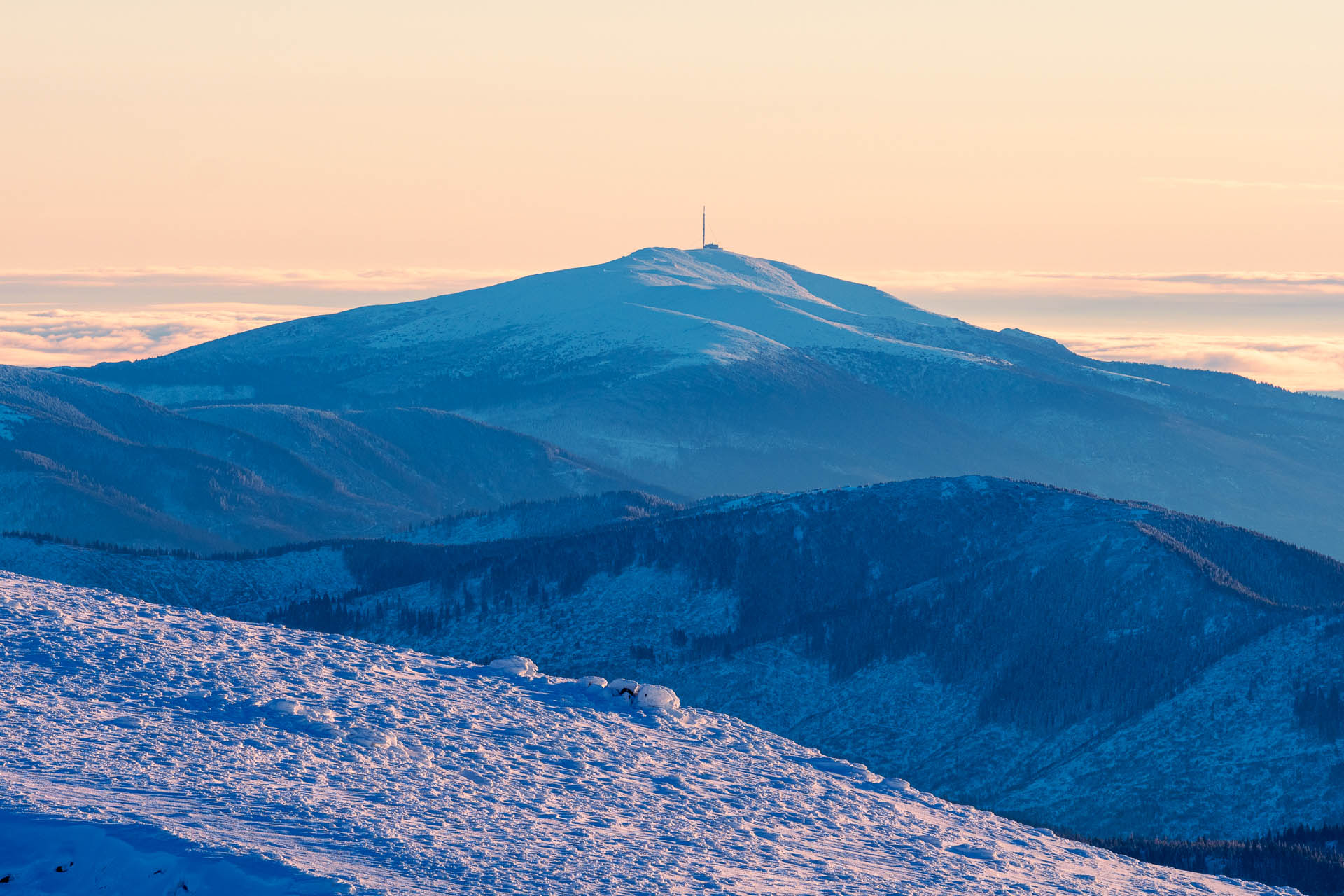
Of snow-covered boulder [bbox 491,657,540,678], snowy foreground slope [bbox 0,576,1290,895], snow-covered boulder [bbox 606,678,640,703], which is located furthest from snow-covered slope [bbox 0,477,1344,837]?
snowy foreground slope [bbox 0,576,1290,895]

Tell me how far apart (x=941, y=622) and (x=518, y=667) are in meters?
65.7

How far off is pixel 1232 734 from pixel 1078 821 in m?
12.5

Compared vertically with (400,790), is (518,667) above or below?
below

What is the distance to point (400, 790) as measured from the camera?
3722 cm

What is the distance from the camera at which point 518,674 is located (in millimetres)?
52750

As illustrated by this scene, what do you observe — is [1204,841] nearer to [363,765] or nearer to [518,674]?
Result: [518,674]

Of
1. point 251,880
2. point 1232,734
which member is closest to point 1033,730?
point 1232,734

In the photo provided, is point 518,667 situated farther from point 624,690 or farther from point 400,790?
point 400,790

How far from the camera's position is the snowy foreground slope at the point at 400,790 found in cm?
2988

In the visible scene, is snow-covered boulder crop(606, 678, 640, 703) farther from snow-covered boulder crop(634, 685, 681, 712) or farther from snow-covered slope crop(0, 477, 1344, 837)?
snow-covered slope crop(0, 477, 1344, 837)

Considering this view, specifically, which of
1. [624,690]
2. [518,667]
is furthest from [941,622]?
[624,690]

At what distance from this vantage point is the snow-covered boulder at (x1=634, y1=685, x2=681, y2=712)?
1969 inches

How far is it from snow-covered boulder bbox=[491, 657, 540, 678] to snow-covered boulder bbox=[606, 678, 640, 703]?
2871 mm

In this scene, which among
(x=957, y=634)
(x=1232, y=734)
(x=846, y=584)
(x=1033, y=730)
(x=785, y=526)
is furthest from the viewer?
(x=785, y=526)
